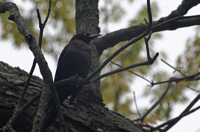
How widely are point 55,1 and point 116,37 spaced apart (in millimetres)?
3045

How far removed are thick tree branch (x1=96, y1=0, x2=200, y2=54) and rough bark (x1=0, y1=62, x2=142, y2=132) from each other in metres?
0.91

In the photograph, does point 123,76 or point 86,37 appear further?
point 123,76

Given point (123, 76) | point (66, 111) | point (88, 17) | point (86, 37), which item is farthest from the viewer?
point (123, 76)

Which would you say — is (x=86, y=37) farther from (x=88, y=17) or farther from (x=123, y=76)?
(x=123, y=76)

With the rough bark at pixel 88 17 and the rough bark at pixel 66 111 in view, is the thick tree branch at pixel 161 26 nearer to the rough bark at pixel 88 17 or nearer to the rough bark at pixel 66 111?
the rough bark at pixel 88 17

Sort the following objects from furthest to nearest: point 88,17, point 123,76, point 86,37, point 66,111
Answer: point 123,76
point 86,37
point 88,17
point 66,111

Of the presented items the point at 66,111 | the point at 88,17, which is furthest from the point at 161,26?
the point at 66,111

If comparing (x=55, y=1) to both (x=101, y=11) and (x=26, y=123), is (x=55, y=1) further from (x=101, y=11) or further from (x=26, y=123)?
(x=26, y=123)

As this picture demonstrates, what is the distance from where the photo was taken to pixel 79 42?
4160mm

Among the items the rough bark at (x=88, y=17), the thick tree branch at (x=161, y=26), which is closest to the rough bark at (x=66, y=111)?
the thick tree branch at (x=161, y=26)

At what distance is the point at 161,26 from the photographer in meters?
2.99

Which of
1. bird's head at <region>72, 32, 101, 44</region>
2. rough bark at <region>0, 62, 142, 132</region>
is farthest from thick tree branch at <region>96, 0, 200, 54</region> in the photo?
rough bark at <region>0, 62, 142, 132</region>

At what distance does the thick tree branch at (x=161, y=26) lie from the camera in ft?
10.1

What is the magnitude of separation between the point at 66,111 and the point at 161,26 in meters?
1.55
